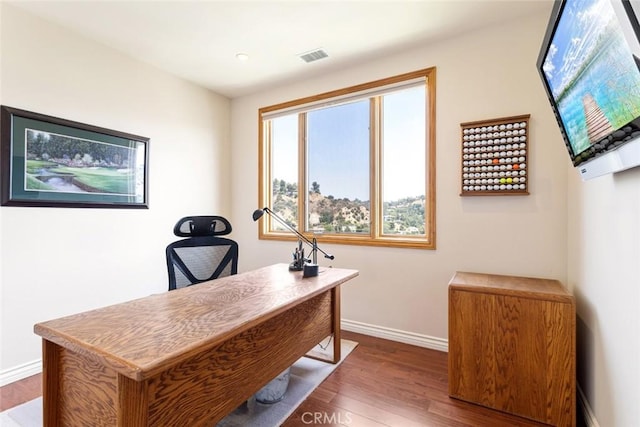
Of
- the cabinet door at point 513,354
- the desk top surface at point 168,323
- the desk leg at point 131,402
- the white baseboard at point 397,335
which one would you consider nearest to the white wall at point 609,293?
the cabinet door at point 513,354

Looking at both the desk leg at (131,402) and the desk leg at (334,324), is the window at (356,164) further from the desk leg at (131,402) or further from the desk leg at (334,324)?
the desk leg at (131,402)

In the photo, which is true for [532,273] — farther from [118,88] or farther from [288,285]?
[118,88]

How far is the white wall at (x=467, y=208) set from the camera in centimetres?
218

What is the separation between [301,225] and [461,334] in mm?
1986

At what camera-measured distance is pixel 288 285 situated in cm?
180

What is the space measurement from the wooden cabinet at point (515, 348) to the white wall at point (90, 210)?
2.80 meters

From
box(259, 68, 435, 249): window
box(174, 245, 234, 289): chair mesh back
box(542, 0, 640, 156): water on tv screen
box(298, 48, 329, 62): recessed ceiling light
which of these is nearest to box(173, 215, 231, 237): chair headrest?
box(174, 245, 234, 289): chair mesh back

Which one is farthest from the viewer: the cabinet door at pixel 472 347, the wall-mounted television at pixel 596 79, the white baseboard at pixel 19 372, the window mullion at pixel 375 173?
the window mullion at pixel 375 173

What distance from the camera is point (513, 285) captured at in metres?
1.90

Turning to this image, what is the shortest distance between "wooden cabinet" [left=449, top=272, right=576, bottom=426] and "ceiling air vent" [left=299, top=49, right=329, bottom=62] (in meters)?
2.26

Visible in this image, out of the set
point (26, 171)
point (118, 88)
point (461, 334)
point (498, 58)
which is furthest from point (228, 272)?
point (498, 58)

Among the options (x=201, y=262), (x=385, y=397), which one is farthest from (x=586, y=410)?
(x=201, y=262)

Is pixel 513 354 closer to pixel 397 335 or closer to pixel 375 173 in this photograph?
pixel 397 335

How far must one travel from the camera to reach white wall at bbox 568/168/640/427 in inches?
44.8
